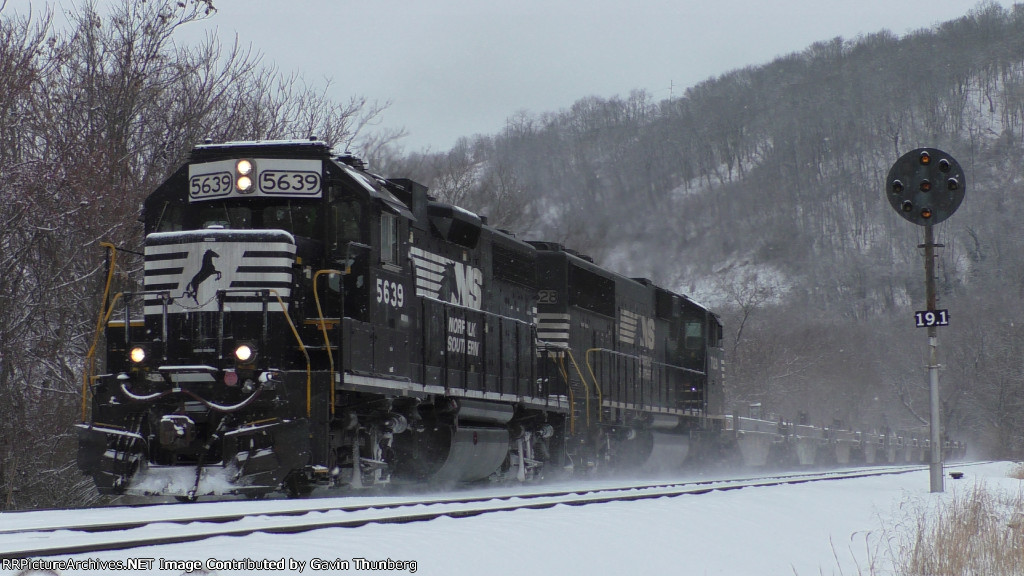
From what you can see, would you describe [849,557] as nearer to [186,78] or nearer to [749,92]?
[186,78]

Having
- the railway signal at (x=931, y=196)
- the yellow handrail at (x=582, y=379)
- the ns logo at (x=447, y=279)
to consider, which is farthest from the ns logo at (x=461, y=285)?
the railway signal at (x=931, y=196)

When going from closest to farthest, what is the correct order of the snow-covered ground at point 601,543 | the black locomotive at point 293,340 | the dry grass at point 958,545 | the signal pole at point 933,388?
the snow-covered ground at point 601,543 → the dry grass at point 958,545 → the black locomotive at point 293,340 → the signal pole at point 933,388

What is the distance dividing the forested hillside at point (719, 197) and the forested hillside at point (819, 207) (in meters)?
0.22

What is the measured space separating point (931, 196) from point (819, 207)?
100 meters

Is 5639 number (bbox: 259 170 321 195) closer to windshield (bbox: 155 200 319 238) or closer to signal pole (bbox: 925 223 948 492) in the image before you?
windshield (bbox: 155 200 319 238)

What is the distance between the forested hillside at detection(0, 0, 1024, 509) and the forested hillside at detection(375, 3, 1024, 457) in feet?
0.72

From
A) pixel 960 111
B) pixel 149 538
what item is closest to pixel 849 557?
pixel 149 538

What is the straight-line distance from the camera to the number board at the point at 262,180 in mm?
11773

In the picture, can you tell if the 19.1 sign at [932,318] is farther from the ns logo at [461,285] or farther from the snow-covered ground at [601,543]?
the ns logo at [461,285]

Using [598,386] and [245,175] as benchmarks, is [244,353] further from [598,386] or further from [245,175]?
[598,386]

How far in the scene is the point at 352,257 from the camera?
1184 cm

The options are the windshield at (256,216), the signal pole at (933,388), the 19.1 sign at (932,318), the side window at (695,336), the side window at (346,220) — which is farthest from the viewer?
the side window at (695,336)

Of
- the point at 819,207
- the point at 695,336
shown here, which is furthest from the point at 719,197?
the point at 819,207

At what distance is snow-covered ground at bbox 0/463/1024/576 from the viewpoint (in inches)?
249
